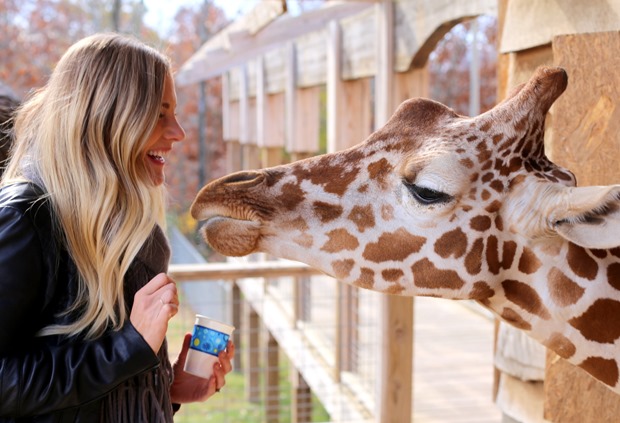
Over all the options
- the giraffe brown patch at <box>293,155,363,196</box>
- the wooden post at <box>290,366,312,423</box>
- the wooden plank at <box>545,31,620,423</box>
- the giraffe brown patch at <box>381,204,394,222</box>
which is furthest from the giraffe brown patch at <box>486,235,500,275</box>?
the wooden post at <box>290,366,312,423</box>

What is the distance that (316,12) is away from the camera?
4559 millimetres

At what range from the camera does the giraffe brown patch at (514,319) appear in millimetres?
1531

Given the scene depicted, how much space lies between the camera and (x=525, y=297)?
1518 millimetres

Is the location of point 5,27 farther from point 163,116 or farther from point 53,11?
point 163,116

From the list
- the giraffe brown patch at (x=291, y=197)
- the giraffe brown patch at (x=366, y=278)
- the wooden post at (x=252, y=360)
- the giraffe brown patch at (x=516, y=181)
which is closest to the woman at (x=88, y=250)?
the giraffe brown patch at (x=291, y=197)

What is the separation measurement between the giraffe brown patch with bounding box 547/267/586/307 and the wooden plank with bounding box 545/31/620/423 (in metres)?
0.46

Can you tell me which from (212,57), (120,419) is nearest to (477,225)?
(120,419)

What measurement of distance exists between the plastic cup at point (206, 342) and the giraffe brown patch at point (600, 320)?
0.76 m

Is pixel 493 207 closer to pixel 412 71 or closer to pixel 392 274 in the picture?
pixel 392 274

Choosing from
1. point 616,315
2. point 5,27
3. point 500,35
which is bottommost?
point 616,315

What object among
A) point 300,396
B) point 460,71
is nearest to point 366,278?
point 300,396

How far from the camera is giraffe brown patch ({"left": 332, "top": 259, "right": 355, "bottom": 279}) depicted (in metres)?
1.63

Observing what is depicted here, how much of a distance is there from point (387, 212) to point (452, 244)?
0.52ft

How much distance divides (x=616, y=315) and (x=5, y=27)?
11.9 metres
